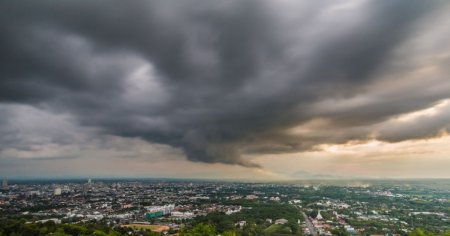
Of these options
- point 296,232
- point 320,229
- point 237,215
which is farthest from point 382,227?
point 237,215

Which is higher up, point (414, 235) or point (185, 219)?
point (414, 235)

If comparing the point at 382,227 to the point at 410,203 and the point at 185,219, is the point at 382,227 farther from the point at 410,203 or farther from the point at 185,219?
the point at 410,203

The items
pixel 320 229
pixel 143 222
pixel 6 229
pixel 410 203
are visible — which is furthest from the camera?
pixel 410 203

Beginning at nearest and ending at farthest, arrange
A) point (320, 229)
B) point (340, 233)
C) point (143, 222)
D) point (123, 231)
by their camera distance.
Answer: point (123, 231), point (340, 233), point (320, 229), point (143, 222)

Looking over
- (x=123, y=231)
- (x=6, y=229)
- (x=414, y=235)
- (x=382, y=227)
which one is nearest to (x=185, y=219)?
(x=123, y=231)

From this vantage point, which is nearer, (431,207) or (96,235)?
(96,235)

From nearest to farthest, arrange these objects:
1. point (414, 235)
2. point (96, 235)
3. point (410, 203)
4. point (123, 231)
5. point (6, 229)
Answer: point (414, 235) → point (96, 235) → point (6, 229) → point (123, 231) → point (410, 203)

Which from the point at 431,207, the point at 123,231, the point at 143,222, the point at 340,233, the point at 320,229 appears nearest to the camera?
the point at 123,231

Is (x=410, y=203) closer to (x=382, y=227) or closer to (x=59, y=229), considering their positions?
(x=382, y=227)

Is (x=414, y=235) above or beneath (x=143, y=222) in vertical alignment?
above
